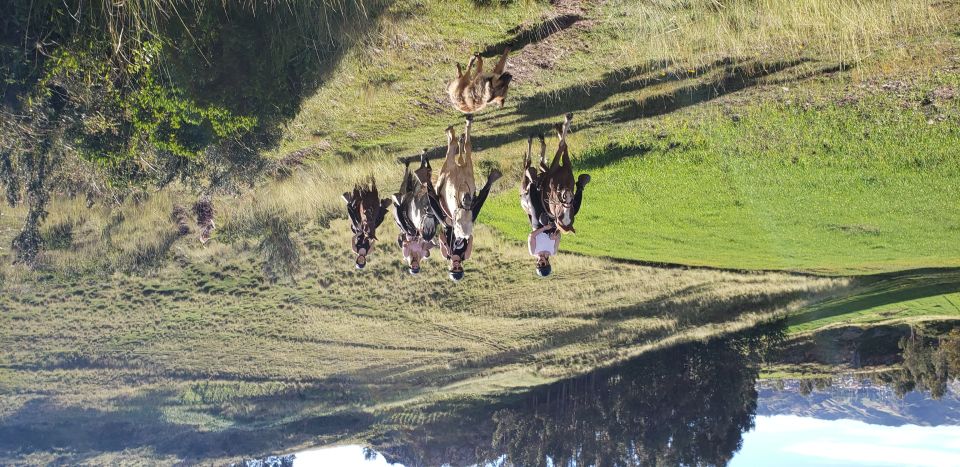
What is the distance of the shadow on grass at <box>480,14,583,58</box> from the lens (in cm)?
981

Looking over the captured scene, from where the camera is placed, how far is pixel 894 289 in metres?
15.5

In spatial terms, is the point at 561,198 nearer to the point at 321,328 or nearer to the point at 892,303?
the point at 892,303

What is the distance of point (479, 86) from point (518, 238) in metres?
8.22

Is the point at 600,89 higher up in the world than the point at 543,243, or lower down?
higher up

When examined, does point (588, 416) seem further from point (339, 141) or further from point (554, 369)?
point (339, 141)

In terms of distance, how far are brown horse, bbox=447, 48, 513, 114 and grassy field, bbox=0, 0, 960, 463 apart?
3.84ft

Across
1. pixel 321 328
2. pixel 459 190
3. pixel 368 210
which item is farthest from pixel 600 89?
pixel 321 328

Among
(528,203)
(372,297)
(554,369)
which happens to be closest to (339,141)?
(528,203)

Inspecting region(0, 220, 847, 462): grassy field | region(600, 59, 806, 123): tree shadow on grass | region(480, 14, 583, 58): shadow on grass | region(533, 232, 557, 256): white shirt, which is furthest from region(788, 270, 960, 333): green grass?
region(480, 14, 583, 58): shadow on grass

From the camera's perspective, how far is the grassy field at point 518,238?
→ 983 cm

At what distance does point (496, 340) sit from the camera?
64.9ft

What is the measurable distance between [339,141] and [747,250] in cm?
1027

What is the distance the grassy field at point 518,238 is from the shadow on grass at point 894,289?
0.21 ft

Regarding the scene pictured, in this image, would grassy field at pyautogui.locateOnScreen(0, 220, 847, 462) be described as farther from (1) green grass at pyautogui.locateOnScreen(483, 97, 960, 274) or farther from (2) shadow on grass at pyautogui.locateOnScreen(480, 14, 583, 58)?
(2) shadow on grass at pyautogui.locateOnScreen(480, 14, 583, 58)
